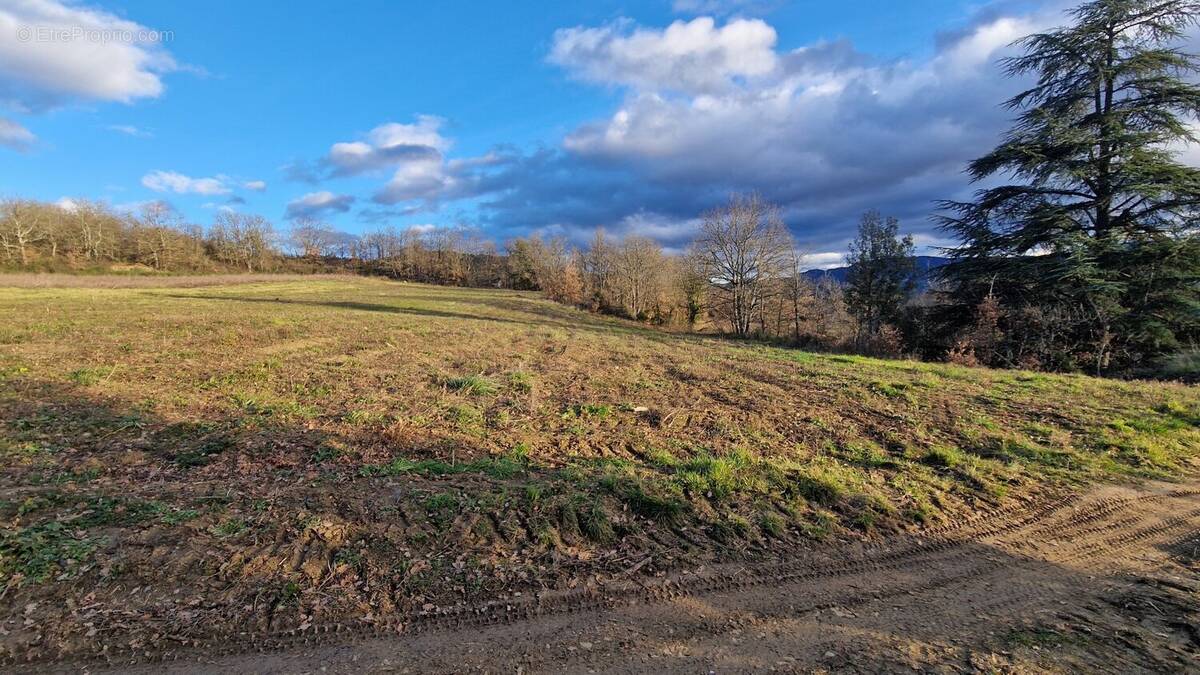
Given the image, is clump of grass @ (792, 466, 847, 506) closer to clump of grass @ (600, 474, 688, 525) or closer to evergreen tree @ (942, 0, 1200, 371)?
clump of grass @ (600, 474, 688, 525)

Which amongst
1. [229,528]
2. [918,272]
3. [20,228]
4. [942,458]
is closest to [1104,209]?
[918,272]

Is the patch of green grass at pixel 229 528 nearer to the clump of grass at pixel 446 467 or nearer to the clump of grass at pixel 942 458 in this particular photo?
the clump of grass at pixel 446 467

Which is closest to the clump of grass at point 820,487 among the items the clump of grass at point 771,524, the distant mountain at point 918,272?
the clump of grass at point 771,524

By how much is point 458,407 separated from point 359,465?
2928mm

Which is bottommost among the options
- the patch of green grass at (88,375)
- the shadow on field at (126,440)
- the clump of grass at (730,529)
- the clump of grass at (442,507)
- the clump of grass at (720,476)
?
the clump of grass at (730,529)

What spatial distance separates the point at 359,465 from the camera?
6531mm

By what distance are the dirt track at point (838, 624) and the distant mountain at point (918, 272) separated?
78.5 ft

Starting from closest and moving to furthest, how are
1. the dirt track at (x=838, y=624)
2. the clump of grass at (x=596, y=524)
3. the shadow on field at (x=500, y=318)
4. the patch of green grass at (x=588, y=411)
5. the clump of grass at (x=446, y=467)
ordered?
the dirt track at (x=838, y=624) < the clump of grass at (x=596, y=524) < the clump of grass at (x=446, y=467) < the patch of green grass at (x=588, y=411) < the shadow on field at (x=500, y=318)

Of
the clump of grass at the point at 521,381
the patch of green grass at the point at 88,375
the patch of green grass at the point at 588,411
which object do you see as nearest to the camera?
the patch of green grass at the point at 588,411

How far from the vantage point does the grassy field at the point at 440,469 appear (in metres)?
4.09

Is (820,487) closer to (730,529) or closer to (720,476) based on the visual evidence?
(720,476)

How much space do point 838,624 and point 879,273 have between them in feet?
124

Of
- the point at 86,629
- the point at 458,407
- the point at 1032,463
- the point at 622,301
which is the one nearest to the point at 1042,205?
the point at 1032,463

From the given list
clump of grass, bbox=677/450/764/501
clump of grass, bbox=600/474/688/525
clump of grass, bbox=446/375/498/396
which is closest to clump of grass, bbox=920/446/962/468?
clump of grass, bbox=677/450/764/501
